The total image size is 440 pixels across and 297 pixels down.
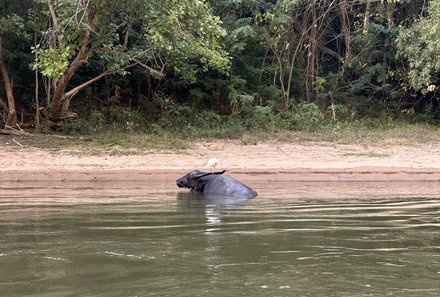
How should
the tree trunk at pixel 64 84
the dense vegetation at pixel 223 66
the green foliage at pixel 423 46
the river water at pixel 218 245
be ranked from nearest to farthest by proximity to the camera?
the river water at pixel 218 245 < the tree trunk at pixel 64 84 < the dense vegetation at pixel 223 66 < the green foliage at pixel 423 46

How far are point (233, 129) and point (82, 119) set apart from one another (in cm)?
556

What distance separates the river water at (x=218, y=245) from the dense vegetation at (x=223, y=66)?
24.6ft

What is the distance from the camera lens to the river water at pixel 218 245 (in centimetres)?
386

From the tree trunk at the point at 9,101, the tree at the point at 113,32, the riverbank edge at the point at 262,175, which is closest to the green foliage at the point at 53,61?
the tree at the point at 113,32

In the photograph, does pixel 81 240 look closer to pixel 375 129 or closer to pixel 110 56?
pixel 110 56

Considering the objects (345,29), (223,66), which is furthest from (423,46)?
(223,66)

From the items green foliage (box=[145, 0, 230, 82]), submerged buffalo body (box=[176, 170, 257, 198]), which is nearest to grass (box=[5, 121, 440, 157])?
green foliage (box=[145, 0, 230, 82])

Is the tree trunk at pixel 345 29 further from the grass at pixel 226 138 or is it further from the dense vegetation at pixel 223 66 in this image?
the grass at pixel 226 138

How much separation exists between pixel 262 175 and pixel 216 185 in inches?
89.8

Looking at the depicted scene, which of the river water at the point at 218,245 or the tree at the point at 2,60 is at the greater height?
the tree at the point at 2,60

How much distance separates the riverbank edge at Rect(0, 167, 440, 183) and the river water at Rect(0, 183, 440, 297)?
2.17 m

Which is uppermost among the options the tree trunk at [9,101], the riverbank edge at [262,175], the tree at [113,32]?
the tree at [113,32]

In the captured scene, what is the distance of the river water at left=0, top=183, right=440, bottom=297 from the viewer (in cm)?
386

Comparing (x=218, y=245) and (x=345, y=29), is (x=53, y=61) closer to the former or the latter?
(x=218, y=245)
